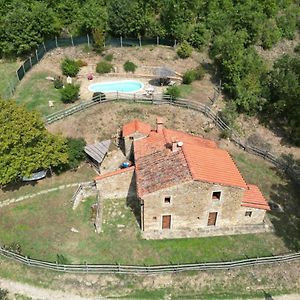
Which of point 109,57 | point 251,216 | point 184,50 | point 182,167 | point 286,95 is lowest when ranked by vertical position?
point 251,216

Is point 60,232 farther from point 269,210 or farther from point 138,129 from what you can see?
point 269,210

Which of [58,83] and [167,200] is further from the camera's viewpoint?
[58,83]

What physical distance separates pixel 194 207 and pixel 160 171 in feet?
14.0

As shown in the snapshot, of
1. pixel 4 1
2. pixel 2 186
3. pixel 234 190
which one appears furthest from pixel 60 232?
pixel 4 1

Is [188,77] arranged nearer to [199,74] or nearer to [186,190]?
[199,74]

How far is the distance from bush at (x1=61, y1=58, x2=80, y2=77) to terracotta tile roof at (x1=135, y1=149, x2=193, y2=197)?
1981cm

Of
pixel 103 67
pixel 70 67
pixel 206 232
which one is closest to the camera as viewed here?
pixel 206 232

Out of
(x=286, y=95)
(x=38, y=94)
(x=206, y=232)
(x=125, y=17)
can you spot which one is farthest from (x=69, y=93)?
(x=286, y=95)

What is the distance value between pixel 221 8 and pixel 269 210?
124ft

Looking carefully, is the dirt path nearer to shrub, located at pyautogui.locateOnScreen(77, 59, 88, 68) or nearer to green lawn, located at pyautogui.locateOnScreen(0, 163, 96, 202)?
green lawn, located at pyautogui.locateOnScreen(0, 163, 96, 202)

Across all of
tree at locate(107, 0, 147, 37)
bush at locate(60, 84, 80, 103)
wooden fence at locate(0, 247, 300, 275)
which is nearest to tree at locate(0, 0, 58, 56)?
tree at locate(107, 0, 147, 37)

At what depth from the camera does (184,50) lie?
56750 millimetres

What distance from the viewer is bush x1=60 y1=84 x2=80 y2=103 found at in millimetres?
47062

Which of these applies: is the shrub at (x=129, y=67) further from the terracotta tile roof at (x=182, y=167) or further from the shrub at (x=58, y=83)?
the terracotta tile roof at (x=182, y=167)
